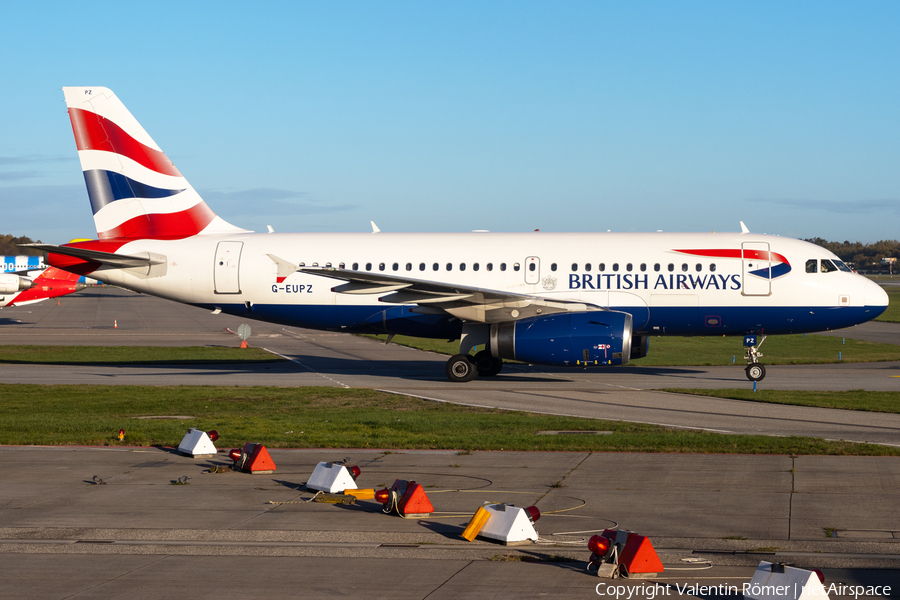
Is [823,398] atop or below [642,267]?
below

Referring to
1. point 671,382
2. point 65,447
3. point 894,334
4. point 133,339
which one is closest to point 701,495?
point 65,447

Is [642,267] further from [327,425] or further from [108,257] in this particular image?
[108,257]

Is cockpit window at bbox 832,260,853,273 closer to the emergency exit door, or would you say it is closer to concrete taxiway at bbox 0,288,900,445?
concrete taxiway at bbox 0,288,900,445

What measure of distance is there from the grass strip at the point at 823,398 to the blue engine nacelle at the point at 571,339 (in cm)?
210

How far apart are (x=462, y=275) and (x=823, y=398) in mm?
11407

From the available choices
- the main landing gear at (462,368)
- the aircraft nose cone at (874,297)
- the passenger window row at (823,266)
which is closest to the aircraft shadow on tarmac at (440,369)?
the main landing gear at (462,368)

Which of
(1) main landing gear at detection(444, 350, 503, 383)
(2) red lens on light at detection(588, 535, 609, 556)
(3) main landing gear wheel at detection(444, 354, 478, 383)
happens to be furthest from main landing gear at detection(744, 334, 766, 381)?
(2) red lens on light at detection(588, 535, 609, 556)

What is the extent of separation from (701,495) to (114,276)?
73.9 ft

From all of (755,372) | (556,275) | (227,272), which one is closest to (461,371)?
(556,275)

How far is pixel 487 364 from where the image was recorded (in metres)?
28.3

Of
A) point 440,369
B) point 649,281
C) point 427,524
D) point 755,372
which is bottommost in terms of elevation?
point 440,369

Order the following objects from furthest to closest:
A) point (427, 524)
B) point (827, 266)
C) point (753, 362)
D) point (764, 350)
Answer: point (764, 350)
point (827, 266)
point (753, 362)
point (427, 524)

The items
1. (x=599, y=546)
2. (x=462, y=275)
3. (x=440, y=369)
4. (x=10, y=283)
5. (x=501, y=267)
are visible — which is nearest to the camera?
(x=599, y=546)

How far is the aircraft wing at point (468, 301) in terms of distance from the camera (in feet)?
83.6
